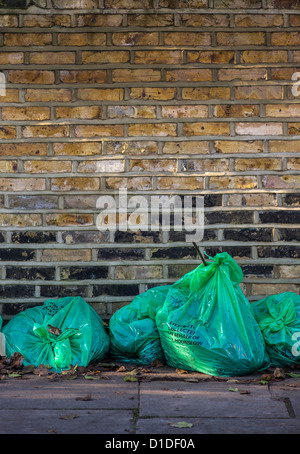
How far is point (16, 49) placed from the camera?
362cm

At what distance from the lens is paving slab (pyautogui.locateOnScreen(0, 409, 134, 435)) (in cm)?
221

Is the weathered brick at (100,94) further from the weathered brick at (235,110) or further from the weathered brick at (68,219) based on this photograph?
the weathered brick at (68,219)

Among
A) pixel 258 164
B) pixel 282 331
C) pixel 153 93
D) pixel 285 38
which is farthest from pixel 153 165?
pixel 282 331

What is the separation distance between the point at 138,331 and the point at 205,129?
4.76 feet

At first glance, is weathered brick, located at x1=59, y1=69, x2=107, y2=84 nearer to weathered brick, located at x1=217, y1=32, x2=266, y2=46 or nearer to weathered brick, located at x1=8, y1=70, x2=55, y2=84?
weathered brick, located at x1=8, y1=70, x2=55, y2=84

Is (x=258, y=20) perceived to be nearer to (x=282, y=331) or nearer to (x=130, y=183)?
(x=130, y=183)

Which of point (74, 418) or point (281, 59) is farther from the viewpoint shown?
point (281, 59)

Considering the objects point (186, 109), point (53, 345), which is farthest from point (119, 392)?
point (186, 109)

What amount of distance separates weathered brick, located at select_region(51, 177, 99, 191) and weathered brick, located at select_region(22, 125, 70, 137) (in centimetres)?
31

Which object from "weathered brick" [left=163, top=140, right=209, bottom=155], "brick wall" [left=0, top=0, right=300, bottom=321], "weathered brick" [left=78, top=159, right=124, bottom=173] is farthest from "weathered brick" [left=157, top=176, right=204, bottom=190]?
"weathered brick" [left=78, top=159, right=124, bottom=173]

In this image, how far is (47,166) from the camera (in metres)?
3.65

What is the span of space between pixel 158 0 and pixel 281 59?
0.94 meters

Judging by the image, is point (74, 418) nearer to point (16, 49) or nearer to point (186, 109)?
point (186, 109)
